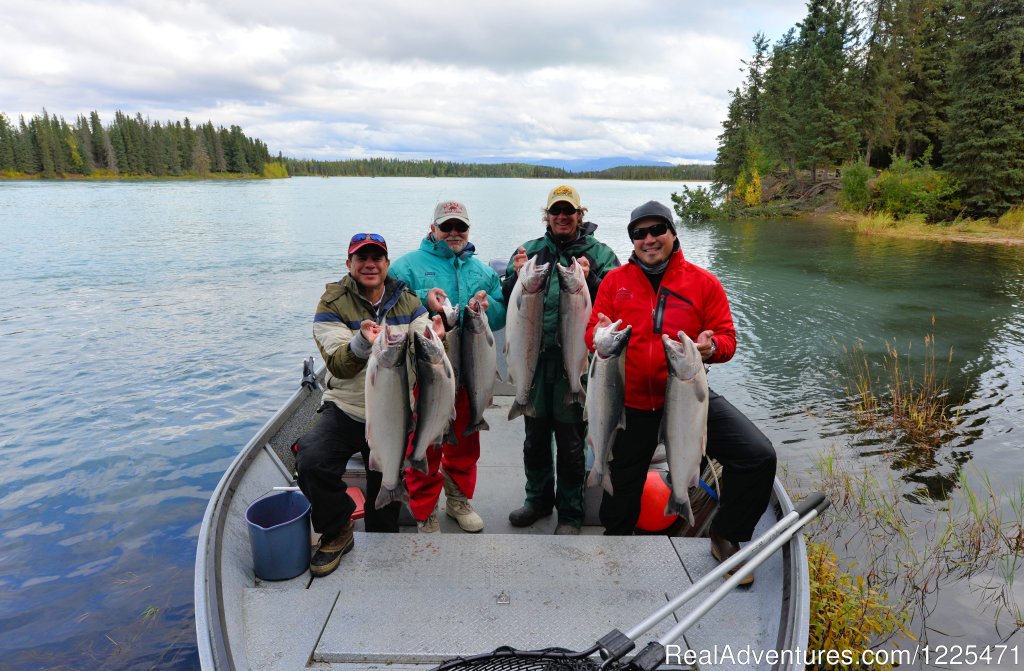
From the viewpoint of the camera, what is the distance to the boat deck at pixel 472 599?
11.1ft

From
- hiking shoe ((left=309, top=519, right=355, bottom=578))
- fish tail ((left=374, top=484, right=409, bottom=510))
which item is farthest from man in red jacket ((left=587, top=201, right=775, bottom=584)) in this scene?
hiking shoe ((left=309, top=519, right=355, bottom=578))

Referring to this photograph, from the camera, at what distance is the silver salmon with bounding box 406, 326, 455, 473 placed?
3.54 m

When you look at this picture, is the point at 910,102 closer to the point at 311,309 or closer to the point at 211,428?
the point at 311,309

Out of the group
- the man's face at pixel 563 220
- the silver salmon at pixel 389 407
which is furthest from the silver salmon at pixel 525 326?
the silver salmon at pixel 389 407

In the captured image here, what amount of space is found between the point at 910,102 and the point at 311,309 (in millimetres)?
43386

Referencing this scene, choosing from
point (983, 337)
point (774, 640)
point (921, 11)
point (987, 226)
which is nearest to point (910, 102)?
point (921, 11)

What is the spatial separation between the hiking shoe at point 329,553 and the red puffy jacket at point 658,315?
2.22 metres

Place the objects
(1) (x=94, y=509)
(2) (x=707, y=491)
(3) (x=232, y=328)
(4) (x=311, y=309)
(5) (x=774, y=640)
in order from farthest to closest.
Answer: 1. (4) (x=311, y=309)
2. (3) (x=232, y=328)
3. (1) (x=94, y=509)
4. (2) (x=707, y=491)
5. (5) (x=774, y=640)

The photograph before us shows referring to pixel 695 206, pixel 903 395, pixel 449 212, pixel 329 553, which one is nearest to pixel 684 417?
pixel 449 212

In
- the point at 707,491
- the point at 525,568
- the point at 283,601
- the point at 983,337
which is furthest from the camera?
the point at 983,337

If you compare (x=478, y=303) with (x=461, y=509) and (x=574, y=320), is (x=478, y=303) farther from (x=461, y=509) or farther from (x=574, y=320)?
(x=461, y=509)

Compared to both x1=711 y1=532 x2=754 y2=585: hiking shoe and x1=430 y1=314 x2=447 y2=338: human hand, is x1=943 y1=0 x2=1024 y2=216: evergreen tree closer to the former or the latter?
x1=711 y1=532 x2=754 y2=585: hiking shoe

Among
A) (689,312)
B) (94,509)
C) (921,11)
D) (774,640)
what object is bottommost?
(94,509)

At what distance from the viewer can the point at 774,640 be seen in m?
3.41
